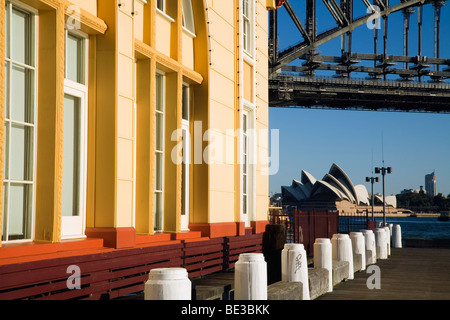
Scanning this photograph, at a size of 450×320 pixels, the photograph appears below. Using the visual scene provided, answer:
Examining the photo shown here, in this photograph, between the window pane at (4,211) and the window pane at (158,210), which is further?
the window pane at (158,210)

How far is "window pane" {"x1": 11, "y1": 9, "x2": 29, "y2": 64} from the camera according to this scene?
706 centimetres

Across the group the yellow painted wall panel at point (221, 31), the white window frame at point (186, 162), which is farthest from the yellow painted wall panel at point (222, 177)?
the yellow painted wall panel at point (221, 31)

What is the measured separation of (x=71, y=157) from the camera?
8.19 meters

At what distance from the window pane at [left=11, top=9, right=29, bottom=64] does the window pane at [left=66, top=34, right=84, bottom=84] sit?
86 centimetres

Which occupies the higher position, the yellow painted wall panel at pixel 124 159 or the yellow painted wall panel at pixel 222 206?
the yellow painted wall panel at pixel 124 159

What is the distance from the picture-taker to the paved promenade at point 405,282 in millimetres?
10859

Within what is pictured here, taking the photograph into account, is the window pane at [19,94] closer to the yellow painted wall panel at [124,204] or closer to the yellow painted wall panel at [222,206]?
the yellow painted wall panel at [124,204]

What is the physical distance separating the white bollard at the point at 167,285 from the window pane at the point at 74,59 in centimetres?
357

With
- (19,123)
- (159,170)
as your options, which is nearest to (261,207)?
(159,170)

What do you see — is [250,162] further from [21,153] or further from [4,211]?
[4,211]

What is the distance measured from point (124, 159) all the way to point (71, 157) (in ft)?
2.90

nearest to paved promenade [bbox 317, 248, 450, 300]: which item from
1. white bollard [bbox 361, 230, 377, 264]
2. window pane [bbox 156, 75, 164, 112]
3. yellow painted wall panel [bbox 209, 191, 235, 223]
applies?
white bollard [bbox 361, 230, 377, 264]
